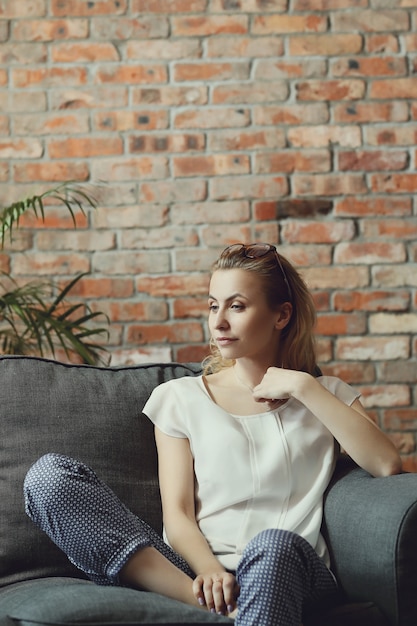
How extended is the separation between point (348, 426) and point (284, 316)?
0.35 meters

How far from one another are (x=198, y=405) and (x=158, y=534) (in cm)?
30

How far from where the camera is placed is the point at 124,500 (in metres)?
1.85

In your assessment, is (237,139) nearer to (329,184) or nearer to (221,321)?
(329,184)

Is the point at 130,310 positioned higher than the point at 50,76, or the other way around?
the point at 50,76

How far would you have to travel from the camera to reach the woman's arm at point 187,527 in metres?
1.52

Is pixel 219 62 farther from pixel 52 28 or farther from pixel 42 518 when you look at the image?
pixel 42 518

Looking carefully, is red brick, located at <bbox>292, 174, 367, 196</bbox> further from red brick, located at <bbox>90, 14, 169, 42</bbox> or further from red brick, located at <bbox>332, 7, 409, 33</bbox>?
red brick, located at <bbox>90, 14, 169, 42</bbox>

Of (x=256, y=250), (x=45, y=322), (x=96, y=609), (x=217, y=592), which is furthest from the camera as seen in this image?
(x=45, y=322)

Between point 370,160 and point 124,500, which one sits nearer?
point 124,500

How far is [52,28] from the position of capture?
9.12 ft

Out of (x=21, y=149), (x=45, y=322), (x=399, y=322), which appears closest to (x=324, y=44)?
(x=399, y=322)

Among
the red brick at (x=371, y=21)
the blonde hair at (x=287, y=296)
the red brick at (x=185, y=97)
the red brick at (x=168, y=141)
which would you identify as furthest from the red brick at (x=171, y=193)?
the blonde hair at (x=287, y=296)

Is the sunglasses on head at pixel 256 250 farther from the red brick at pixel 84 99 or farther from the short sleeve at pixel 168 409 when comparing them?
the red brick at pixel 84 99

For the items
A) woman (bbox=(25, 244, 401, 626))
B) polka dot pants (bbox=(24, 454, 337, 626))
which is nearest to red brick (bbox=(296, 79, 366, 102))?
woman (bbox=(25, 244, 401, 626))
